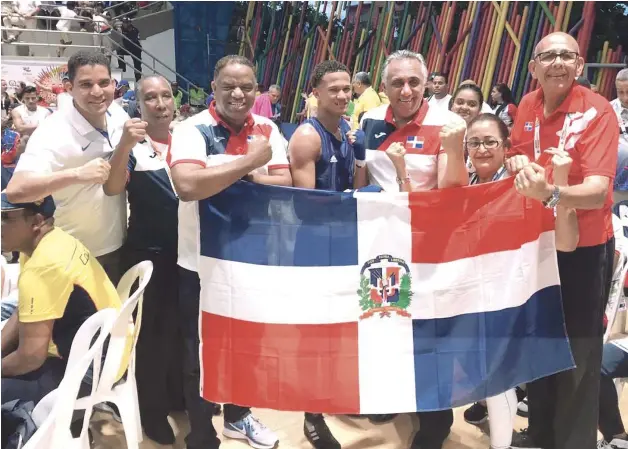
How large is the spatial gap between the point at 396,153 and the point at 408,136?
0.19 m

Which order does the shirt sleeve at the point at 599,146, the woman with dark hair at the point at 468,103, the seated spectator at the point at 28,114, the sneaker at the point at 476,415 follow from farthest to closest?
the seated spectator at the point at 28,114 → the woman with dark hair at the point at 468,103 → the sneaker at the point at 476,415 → the shirt sleeve at the point at 599,146

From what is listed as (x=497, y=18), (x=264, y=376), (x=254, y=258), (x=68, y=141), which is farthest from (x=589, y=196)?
(x=497, y=18)

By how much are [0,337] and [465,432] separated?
6.74 feet

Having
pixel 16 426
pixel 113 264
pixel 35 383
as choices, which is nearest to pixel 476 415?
pixel 113 264

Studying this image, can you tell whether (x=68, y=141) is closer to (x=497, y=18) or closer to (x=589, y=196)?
(x=589, y=196)

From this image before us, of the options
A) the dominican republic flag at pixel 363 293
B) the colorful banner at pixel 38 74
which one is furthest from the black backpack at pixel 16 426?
the colorful banner at pixel 38 74

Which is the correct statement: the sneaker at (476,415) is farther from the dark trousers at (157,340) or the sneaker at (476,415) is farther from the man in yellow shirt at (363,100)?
the man in yellow shirt at (363,100)

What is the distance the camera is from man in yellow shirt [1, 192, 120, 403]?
1.75m

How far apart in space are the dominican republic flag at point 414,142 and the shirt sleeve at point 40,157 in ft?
4.53

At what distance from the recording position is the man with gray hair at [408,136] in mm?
2199

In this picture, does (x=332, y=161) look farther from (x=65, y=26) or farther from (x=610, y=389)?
(x=65, y=26)

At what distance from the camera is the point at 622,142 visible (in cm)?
400

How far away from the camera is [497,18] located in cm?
842

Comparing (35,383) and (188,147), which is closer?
(35,383)
